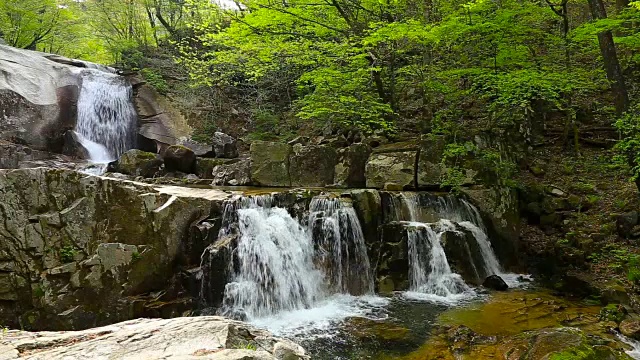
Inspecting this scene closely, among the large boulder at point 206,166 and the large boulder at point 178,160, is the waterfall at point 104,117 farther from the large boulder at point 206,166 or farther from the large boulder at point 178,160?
the large boulder at point 206,166

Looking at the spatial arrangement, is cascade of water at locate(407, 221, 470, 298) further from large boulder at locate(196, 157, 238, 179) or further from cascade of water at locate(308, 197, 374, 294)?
large boulder at locate(196, 157, 238, 179)

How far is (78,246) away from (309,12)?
7.91m

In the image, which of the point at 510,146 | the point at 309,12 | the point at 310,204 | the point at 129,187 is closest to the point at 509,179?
the point at 510,146

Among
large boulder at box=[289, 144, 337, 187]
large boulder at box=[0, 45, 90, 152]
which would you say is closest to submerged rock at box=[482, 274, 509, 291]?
large boulder at box=[289, 144, 337, 187]

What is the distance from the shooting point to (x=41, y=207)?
7168mm

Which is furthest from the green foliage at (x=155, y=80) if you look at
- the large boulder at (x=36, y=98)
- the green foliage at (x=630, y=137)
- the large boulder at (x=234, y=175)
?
the green foliage at (x=630, y=137)

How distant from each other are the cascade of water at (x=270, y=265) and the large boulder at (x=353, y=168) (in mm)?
3050

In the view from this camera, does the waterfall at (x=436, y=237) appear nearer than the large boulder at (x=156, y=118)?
Yes

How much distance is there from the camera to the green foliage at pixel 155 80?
1761cm

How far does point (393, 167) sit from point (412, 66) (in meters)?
3.14

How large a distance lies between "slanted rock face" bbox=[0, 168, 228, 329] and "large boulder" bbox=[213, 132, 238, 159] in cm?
701

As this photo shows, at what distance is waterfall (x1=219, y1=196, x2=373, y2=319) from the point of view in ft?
25.2

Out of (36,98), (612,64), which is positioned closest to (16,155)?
(36,98)

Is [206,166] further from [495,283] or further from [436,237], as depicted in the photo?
[495,283]
